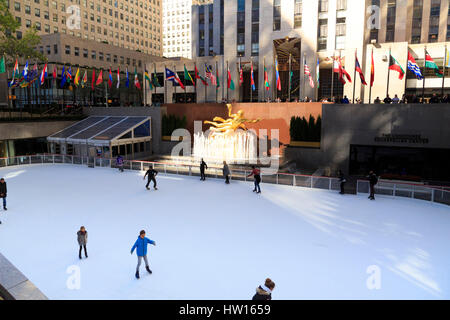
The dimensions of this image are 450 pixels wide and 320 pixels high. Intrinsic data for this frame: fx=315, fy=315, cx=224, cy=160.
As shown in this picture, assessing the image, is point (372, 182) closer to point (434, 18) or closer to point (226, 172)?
point (226, 172)

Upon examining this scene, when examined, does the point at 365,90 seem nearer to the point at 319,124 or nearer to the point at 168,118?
the point at 319,124

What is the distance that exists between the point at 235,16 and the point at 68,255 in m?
39.0

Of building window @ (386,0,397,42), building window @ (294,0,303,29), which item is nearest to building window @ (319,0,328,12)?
building window @ (294,0,303,29)

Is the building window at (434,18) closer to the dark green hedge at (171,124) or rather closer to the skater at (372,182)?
the dark green hedge at (171,124)

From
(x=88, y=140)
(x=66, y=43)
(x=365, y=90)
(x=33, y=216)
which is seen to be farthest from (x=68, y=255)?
(x=66, y=43)

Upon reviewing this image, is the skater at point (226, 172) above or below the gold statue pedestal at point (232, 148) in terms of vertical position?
below

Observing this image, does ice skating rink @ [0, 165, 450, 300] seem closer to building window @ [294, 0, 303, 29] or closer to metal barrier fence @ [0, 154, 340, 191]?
metal barrier fence @ [0, 154, 340, 191]

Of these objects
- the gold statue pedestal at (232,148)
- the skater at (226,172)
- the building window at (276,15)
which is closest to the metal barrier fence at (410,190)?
the skater at (226,172)

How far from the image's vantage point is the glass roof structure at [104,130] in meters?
27.5

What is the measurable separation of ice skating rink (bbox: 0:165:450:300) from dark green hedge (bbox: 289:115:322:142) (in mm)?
8789

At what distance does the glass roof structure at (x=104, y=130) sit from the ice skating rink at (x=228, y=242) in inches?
423

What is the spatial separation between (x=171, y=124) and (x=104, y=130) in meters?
6.29

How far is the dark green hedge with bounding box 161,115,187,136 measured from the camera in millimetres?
31406

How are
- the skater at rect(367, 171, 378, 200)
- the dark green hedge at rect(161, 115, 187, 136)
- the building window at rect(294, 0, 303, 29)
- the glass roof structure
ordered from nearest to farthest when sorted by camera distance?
the skater at rect(367, 171, 378, 200), the glass roof structure, the dark green hedge at rect(161, 115, 187, 136), the building window at rect(294, 0, 303, 29)
